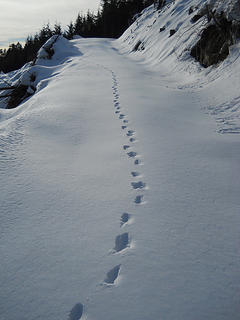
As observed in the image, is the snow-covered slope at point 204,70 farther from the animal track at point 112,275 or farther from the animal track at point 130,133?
the animal track at point 112,275

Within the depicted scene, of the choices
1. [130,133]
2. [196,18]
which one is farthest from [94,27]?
[130,133]

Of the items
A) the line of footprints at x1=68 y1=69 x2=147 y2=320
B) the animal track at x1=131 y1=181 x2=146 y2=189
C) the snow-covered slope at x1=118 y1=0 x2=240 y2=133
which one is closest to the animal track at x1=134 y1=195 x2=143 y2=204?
the line of footprints at x1=68 y1=69 x2=147 y2=320

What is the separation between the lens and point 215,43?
25.0 feet

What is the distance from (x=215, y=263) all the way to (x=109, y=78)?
27.8 ft

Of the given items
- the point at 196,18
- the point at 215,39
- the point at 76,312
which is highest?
the point at 196,18

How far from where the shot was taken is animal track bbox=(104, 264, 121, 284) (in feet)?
5.87

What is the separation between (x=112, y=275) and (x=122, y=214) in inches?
28.5

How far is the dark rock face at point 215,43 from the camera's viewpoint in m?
7.12

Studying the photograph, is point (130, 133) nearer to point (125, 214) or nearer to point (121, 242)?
point (125, 214)

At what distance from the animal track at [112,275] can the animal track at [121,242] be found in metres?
0.19

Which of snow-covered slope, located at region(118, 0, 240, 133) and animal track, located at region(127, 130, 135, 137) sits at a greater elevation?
snow-covered slope, located at region(118, 0, 240, 133)

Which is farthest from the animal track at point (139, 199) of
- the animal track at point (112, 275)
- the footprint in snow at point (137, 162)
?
the animal track at point (112, 275)

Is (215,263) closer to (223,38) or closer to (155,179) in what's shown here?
(155,179)

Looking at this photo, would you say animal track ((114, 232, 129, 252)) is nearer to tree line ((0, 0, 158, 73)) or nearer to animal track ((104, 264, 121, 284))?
animal track ((104, 264, 121, 284))
